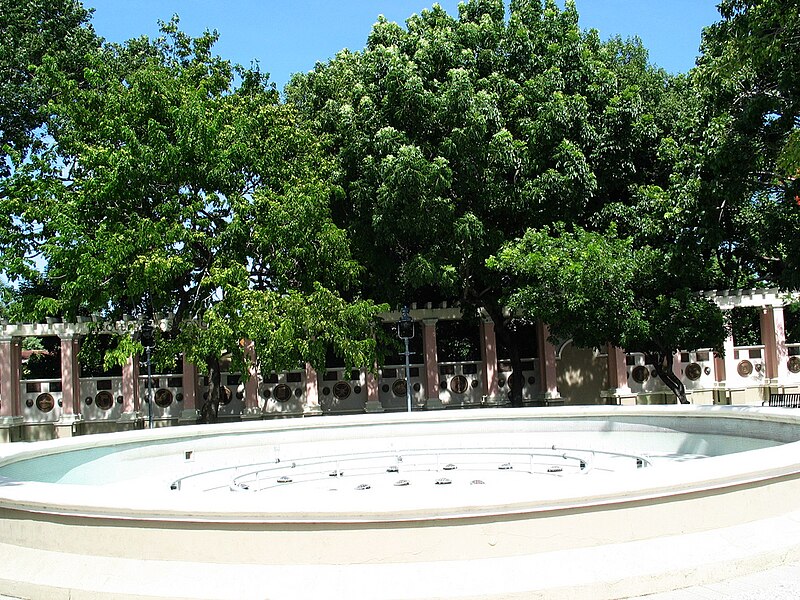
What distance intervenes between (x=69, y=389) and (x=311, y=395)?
6.56m

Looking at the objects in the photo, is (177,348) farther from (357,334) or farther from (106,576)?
(106,576)

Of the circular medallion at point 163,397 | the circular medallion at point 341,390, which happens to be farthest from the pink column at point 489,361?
the circular medallion at point 163,397

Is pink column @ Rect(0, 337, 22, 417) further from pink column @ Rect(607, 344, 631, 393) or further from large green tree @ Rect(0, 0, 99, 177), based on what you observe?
pink column @ Rect(607, 344, 631, 393)

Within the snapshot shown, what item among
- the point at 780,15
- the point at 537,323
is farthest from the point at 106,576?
the point at 537,323

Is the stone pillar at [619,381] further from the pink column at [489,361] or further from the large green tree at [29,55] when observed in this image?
the large green tree at [29,55]

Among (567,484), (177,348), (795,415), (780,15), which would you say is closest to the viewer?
(567,484)

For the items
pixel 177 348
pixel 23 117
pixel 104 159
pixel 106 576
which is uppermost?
pixel 23 117

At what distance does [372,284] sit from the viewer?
22453mm

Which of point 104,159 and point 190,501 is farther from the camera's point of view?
point 104,159

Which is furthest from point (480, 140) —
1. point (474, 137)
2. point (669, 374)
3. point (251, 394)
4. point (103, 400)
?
point (103, 400)

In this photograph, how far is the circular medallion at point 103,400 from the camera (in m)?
23.0

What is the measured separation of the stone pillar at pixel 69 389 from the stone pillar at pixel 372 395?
7981 millimetres

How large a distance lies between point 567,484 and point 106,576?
3.21 metres

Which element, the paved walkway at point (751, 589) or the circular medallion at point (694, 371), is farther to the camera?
the circular medallion at point (694, 371)
